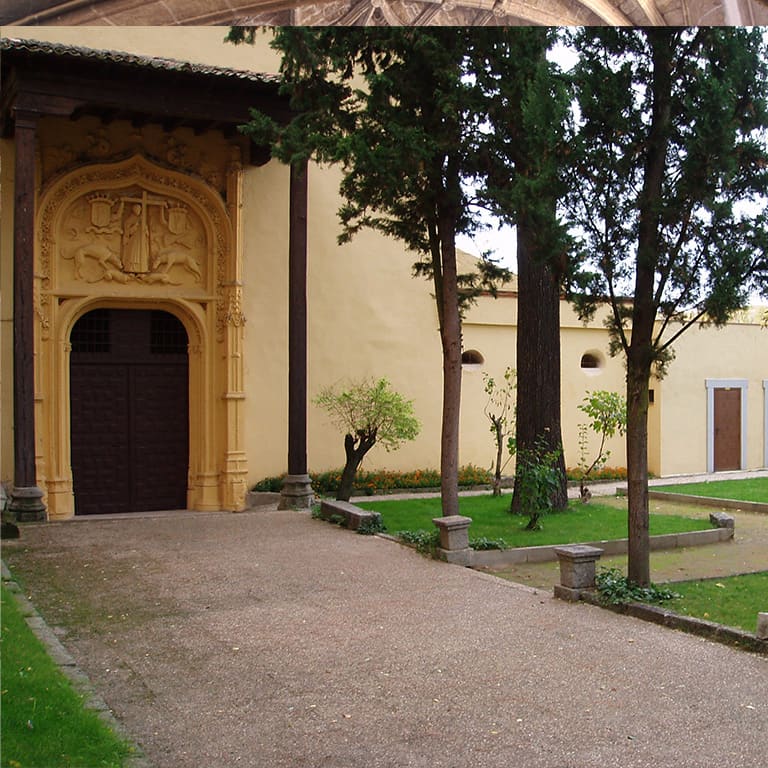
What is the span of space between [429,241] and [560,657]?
6480mm

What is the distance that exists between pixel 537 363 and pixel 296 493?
4.12 m

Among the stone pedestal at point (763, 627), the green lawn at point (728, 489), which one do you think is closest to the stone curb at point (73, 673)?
the stone pedestal at point (763, 627)

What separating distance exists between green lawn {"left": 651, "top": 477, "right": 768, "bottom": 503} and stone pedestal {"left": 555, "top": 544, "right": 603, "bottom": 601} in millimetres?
Result: 8608

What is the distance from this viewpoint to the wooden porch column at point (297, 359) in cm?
1484

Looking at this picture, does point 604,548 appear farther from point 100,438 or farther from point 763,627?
point 100,438

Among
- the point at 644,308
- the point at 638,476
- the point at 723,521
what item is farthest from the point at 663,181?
the point at 723,521

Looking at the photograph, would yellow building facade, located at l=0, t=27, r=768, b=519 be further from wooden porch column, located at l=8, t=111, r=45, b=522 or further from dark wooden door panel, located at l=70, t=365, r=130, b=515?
wooden porch column, located at l=8, t=111, r=45, b=522

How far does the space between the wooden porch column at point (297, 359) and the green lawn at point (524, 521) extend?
1.13 m

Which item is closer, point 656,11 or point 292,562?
point 656,11

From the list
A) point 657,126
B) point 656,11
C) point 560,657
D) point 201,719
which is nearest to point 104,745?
point 201,719

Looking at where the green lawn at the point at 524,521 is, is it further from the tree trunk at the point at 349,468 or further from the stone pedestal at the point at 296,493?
the stone pedestal at the point at 296,493

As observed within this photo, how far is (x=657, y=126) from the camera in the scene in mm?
8258

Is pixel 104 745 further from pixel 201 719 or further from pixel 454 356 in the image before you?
pixel 454 356

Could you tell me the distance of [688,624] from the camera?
7.47 meters
